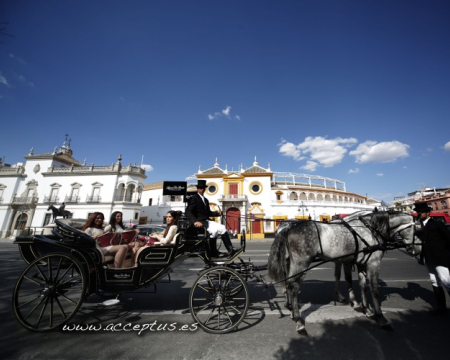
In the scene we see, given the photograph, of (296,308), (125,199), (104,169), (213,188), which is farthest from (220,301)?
(104,169)

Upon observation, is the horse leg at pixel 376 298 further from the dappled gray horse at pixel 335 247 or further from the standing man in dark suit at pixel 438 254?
the standing man in dark suit at pixel 438 254

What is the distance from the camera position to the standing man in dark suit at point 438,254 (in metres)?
3.57

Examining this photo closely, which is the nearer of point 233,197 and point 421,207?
point 421,207

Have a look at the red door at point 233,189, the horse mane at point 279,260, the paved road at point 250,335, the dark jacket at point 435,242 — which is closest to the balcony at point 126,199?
the red door at point 233,189

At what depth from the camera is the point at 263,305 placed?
4023mm

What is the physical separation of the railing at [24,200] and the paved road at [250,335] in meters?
34.7

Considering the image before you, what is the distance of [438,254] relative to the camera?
3.62 meters

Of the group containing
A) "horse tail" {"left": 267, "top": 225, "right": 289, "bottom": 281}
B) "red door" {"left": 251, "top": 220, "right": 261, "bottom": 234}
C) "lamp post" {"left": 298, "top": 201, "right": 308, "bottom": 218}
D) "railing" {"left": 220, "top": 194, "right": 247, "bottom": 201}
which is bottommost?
"horse tail" {"left": 267, "top": 225, "right": 289, "bottom": 281}

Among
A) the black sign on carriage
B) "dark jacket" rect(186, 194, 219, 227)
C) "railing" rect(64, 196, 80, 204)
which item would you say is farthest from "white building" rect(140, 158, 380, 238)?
"dark jacket" rect(186, 194, 219, 227)

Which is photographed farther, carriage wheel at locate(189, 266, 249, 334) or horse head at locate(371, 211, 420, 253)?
horse head at locate(371, 211, 420, 253)

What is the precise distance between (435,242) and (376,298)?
5.35 feet

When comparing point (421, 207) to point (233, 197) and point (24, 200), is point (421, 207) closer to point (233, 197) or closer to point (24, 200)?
point (233, 197)

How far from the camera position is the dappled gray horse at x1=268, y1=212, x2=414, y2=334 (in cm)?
352

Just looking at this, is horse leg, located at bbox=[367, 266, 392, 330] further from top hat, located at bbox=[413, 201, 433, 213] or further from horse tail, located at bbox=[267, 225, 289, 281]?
top hat, located at bbox=[413, 201, 433, 213]
